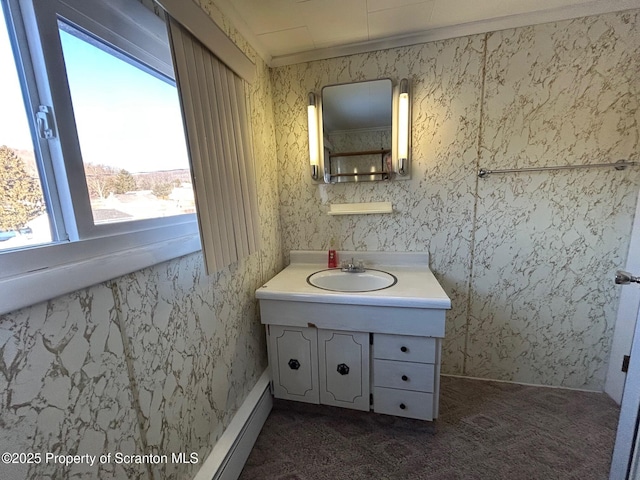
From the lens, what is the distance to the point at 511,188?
151 centimetres

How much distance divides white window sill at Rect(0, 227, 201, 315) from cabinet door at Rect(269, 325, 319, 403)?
2.53 ft

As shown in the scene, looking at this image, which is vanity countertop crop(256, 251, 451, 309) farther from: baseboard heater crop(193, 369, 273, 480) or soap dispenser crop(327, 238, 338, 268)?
baseboard heater crop(193, 369, 273, 480)

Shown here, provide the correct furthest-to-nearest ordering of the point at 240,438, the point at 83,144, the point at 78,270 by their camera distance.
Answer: the point at 240,438 < the point at 83,144 < the point at 78,270

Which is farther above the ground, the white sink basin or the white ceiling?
the white ceiling

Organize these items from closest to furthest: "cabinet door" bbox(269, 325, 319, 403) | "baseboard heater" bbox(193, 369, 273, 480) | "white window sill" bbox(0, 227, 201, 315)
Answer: "white window sill" bbox(0, 227, 201, 315), "baseboard heater" bbox(193, 369, 273, 480), "cabinet door" bbox(269, 325, 319, 403)

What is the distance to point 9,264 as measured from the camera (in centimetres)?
51

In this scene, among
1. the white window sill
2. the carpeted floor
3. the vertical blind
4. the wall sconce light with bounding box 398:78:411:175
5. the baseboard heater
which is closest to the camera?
the white window sill

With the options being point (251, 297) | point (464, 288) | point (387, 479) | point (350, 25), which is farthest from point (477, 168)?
point (387, 479)

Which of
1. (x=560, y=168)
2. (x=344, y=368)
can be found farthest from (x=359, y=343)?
(x=560, y=168)

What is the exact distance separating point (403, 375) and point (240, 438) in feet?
2.73

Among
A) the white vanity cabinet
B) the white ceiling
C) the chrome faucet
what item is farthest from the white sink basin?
the white ceiling

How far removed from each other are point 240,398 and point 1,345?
1063mm

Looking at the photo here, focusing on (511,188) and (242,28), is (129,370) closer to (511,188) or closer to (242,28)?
(242,28)

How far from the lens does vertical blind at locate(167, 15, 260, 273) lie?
2.89ft
